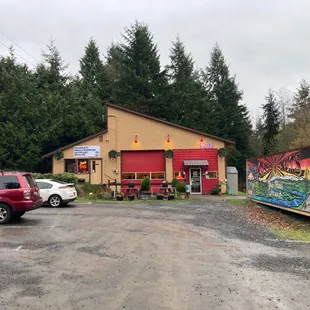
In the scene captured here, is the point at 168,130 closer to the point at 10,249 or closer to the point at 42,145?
the point at 42,145

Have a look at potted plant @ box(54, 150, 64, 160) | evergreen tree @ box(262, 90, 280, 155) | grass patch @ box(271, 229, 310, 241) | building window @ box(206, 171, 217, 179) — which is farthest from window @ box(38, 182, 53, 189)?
evergreen tree @ box(262, 90, 280, 155)

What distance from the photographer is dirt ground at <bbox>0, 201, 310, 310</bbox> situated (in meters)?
5.09

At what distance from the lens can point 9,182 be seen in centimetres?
1247

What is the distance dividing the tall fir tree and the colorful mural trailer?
97.9 feet

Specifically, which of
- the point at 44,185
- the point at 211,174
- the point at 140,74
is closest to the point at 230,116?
the point at 140,74

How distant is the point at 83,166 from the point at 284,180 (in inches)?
726

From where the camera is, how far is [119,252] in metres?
8.16

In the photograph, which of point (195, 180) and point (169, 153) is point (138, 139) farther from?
point (195, 180)

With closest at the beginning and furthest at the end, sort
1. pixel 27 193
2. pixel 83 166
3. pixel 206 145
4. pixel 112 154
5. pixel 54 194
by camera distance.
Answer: pixel 27 193
pixel 54 194
pixel 112 154
pixel 206 145
pixel 83 166

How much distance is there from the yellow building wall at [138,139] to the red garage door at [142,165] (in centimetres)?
44

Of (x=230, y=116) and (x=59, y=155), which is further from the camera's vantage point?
(x=230, y=116)

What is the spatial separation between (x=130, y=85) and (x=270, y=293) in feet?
142

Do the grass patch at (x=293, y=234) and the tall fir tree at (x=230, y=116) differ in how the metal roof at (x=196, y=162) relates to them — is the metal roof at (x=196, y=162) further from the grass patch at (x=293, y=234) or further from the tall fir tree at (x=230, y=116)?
the tall fir tree at (x=230, y=116)

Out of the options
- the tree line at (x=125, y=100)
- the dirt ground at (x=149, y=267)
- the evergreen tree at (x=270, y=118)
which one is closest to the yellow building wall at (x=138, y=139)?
the tree line at (x=125, y=100)
